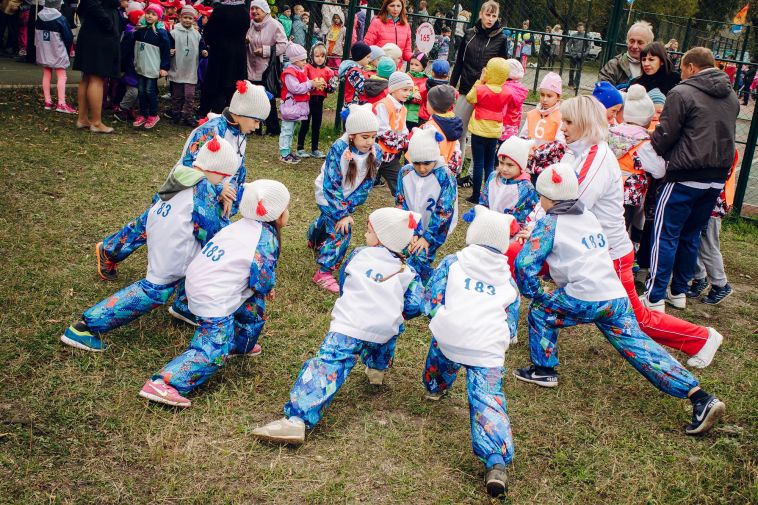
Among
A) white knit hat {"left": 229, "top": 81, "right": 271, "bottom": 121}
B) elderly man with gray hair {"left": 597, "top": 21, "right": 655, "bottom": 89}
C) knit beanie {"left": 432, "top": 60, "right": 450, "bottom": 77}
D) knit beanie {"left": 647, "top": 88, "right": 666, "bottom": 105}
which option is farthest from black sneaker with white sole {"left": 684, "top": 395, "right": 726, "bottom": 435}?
knit beanie {"left": 432, "top": 60, "right": 450, "bottom": 77}

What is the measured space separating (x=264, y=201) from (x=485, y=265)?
1297 millimetres

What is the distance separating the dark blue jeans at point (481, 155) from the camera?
845 cm

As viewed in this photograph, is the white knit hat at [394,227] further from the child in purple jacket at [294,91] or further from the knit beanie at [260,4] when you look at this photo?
the knit beanie at [260,4]

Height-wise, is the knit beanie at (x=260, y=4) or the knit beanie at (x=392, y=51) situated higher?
the knit beanie at (x=260, y=4)

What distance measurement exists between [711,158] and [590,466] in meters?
3.00

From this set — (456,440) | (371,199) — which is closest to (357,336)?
(456,440)

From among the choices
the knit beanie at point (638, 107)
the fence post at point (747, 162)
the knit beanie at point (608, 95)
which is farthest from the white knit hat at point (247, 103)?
the fence post at point (747, 162)

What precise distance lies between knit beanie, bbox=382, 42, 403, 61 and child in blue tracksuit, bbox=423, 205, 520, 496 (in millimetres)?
5722

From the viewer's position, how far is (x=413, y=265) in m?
5.64

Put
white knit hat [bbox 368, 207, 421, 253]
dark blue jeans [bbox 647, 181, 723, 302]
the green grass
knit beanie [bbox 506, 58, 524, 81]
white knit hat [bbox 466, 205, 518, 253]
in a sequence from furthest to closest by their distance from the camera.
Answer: knit beanie [bbox 506, 58, 524, 81]
dark blue jeans [bbox 647, 181, 723, 302]
white knit hat [bbox 368, 207, 421, 253]
white knit hat [bbox 466, 205, 518, 253]
the green grass

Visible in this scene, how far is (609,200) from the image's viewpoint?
5.18m

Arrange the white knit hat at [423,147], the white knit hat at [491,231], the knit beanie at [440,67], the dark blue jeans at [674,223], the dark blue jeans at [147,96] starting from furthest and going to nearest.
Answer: the dark blue jeans at [147,96]
the knit beanie at [440,67]
the dark blue jeans at [674,223]
the white knit hat at [423,147]
the white knit hat at [491,231]

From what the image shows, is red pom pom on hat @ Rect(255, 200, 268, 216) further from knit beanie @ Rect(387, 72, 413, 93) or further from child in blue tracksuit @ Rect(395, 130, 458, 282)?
knit beanie @ Rect(387, 72, 413, 93)

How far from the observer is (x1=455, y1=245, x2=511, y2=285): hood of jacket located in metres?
3.91
